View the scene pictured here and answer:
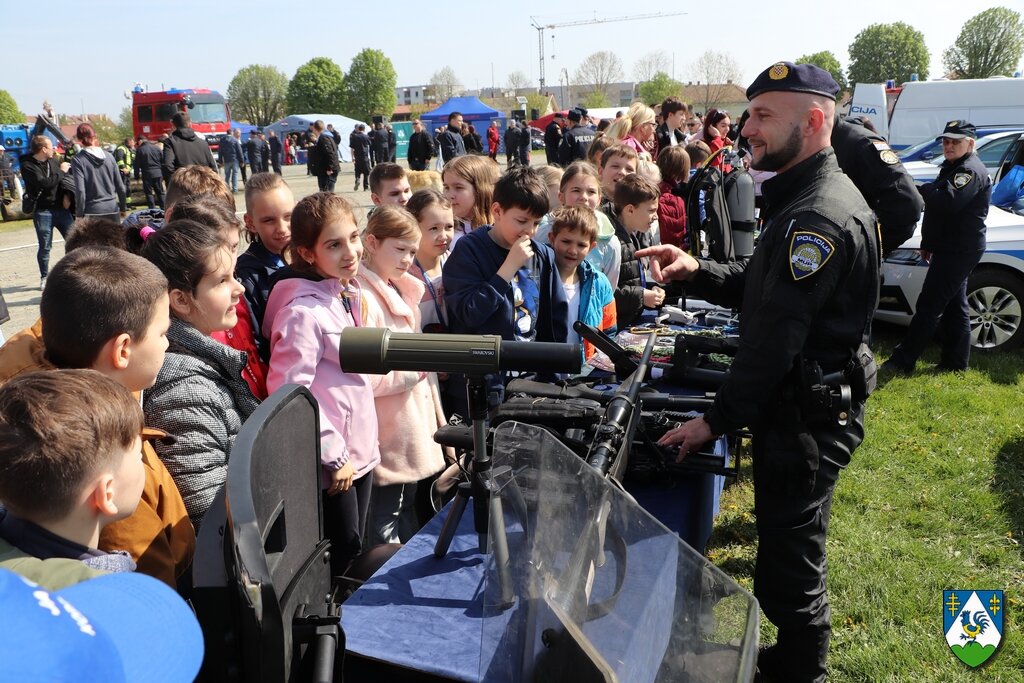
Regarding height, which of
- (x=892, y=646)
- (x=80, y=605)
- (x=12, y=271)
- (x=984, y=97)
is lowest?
(x=892, y=646)

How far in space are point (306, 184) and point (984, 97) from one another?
64.4 feet

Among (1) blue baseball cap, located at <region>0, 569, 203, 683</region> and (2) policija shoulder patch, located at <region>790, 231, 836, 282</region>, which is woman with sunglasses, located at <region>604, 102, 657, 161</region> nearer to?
(2) policija shoulder patch, located at <region>790, 231, 836, 282</region>

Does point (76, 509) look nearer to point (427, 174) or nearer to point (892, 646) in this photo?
point (892, 646)

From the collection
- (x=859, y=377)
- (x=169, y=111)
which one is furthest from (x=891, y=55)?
(x=859, y=377)

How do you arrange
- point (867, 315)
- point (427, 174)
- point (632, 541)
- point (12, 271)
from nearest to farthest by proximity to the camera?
point (632, 541) → point (867, 315) → point (427, 174) → point (12, 271)

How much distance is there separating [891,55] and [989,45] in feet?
67.6

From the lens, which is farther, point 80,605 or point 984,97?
point 984,97

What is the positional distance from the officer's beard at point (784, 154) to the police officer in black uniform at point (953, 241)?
4013 mm

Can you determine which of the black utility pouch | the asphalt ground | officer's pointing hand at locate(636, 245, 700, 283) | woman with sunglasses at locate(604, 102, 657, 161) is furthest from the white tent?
the black utility pouch

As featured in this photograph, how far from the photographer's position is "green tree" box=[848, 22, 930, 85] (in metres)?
78.0

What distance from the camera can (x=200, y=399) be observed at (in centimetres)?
205

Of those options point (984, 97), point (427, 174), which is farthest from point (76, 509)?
point (984, 97)

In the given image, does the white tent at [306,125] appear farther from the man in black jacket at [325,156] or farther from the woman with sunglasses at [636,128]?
the woman with sunglasses at [636,128]

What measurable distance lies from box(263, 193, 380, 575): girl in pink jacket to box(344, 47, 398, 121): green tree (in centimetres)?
8142
